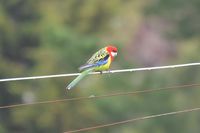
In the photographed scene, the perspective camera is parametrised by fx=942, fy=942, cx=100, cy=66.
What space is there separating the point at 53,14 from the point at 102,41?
430 centimetres

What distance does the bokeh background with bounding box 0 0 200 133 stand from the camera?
64.6 feet

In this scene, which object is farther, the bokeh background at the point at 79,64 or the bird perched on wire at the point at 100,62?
the bokeh background at the point at 79,64

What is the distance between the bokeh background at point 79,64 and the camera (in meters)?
19.7

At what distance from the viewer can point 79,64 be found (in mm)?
21312

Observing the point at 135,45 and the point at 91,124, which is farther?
the point at 135,45

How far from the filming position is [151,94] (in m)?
20.1

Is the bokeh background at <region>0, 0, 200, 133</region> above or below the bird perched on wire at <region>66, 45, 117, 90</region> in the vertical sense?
below

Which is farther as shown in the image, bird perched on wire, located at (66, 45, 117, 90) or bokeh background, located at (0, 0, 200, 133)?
bokeh background, located at (0, 0, 200, 133)

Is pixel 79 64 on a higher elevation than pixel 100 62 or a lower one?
lower

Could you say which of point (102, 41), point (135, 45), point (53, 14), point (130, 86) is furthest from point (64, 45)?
point (135, 45)

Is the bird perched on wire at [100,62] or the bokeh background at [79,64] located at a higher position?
the bird perched on wire at [100,62]

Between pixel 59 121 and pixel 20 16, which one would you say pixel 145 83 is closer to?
pixel 59 121

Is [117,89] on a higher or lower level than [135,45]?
higher

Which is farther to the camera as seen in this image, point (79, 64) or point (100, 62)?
point (79, 64)
